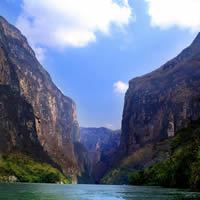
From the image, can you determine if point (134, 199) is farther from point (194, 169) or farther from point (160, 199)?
point (194, 169)

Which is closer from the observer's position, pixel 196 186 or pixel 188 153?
pixel 196 186

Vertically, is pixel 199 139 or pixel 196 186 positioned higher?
pixel 199 139

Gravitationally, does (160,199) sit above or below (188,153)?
below

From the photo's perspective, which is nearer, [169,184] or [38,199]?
[38,199]

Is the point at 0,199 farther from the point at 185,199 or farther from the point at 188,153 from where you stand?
the point at 188,153

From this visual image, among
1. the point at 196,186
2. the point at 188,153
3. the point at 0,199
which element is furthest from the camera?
the point at 188,153

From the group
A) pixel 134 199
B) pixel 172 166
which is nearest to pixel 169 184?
pixel 172 166

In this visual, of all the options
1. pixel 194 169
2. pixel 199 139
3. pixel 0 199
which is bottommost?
pixel 0 199

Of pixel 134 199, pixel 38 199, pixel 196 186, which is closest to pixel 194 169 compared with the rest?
pixel 196 186

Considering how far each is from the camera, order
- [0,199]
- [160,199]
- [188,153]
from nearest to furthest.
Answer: [0,199] < [160,199] < [188,153]
